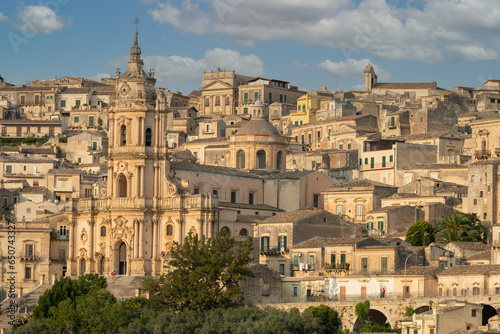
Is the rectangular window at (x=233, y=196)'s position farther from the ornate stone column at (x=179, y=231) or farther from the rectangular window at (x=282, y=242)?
the rectangular window at (x=282, y=242)

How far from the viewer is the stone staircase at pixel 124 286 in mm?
80000

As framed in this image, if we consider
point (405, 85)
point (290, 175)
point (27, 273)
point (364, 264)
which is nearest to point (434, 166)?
point (290, 175)

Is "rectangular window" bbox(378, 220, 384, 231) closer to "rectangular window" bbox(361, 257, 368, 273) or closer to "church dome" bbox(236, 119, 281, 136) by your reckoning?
"rectangular window" bbox(361, 257, 368, 273)

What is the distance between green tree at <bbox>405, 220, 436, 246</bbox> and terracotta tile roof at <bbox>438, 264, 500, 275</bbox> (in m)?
9.36

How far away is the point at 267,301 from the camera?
75375 millimetres

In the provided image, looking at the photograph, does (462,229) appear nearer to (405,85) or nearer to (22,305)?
(22,305)

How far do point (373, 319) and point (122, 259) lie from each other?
70.5 ft

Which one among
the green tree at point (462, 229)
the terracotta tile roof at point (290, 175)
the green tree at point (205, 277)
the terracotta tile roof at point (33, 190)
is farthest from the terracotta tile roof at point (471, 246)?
the terracotta tile roof at point (33, 190)

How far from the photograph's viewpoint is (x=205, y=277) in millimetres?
73375

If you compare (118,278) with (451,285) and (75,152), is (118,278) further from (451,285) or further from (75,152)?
(75,152)

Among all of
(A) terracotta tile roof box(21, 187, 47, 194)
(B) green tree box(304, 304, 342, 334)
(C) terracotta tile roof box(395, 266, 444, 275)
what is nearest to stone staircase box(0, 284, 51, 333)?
(B) green tree box(304, 304, 342, 334)

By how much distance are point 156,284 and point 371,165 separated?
30.6 m

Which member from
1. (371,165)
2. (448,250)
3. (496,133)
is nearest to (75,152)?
(371,165)

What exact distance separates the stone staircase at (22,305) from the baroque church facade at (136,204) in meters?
4.96
